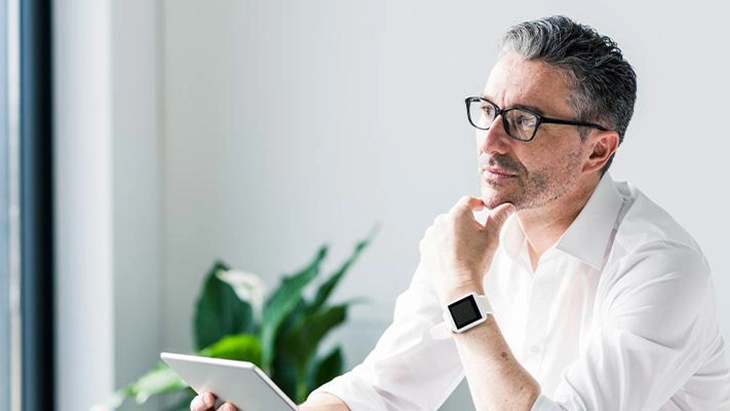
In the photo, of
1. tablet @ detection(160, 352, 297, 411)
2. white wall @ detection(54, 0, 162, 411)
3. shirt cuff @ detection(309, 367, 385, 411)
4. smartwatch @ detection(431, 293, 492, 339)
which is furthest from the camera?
white wall @ detection(54, 0, 162, 411)

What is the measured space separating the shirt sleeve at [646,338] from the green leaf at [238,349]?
Result: 1280 mm

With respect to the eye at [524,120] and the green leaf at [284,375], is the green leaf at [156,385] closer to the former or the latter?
the green leaf at [284,375]

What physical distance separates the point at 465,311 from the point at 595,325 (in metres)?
0.27

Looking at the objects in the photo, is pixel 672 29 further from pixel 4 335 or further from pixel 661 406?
pixel 4 335

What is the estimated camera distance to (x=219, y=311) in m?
3.04

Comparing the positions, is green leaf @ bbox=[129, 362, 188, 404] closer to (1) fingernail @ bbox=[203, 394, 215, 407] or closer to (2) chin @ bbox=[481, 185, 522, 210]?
(1) fingernail @ bbox=[203, 394, 215, 407]

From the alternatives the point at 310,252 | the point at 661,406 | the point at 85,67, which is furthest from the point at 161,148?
the point at 661,406

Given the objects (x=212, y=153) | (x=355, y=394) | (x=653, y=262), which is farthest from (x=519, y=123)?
(x=212, y=153)

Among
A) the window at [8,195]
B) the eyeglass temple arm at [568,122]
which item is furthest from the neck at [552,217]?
the window at [8,195]

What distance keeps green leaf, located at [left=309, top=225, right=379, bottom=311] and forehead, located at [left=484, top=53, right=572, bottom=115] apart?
1.10 m

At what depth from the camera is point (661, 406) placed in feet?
5.78

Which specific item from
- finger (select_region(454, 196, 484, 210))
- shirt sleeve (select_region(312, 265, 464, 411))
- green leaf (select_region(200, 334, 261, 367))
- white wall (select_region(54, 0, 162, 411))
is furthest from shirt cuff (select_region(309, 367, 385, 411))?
white wall (select_region(54, 0, 162, 411))

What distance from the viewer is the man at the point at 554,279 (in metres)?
1.62

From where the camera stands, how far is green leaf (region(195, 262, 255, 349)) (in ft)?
9.92
